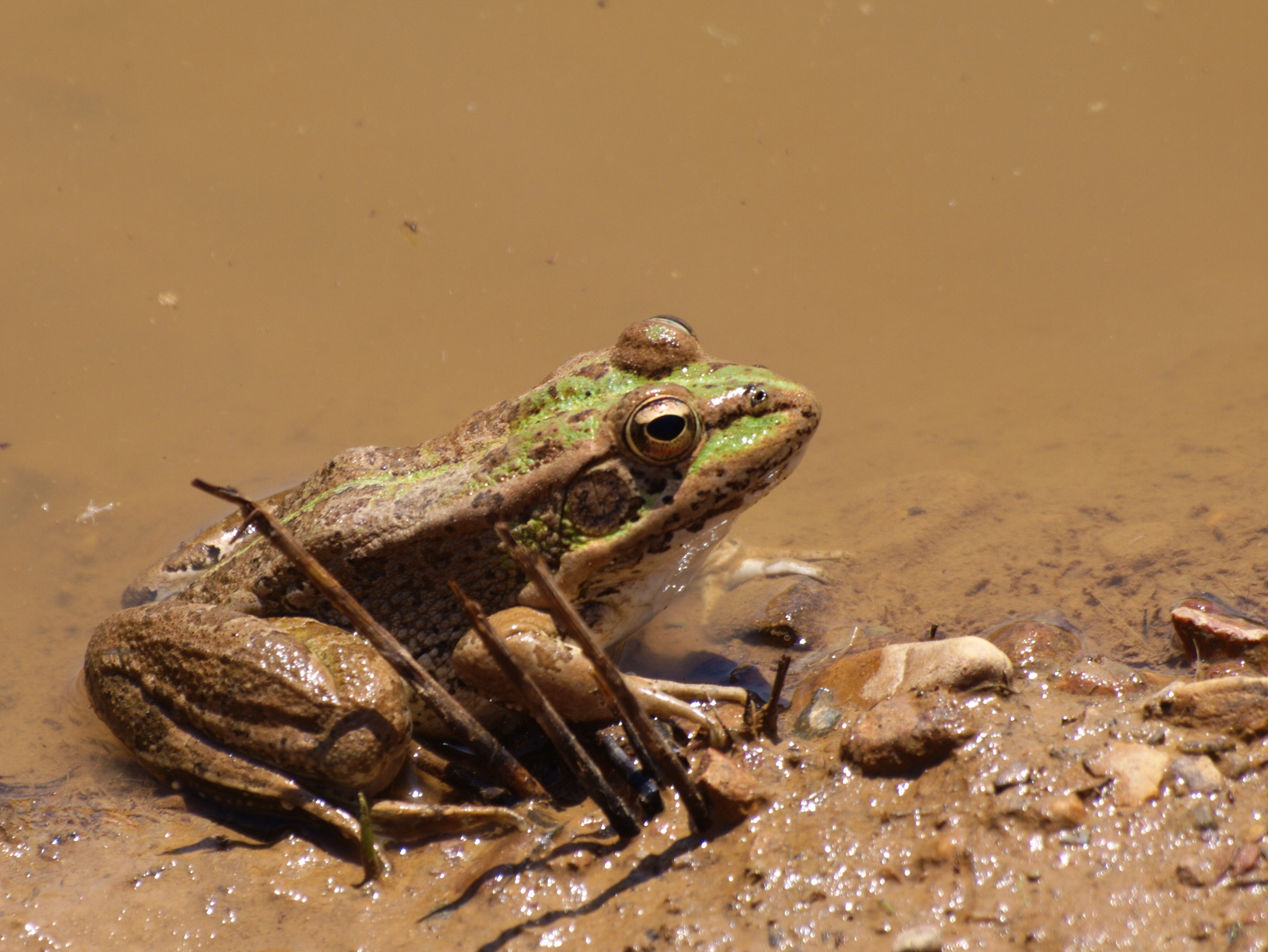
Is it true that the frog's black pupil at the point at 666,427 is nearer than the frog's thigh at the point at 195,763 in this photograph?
No

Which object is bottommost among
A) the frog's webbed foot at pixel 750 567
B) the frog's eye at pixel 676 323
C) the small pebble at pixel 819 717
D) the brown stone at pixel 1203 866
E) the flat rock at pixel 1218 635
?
the frog's webbed foot at pixel 750 567

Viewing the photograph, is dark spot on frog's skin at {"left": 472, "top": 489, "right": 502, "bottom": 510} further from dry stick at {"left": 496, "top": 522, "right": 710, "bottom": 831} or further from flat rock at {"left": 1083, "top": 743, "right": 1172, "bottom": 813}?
flat rock at {"left": 1083, "top": 743, "right": 1172, "bottom": 813}

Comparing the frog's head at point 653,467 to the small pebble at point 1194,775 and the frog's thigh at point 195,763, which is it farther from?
the small pebble at point 1194,775

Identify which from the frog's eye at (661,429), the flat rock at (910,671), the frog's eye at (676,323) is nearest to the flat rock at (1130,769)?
the flat rock at (910,671)

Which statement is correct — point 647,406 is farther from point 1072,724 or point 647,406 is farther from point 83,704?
point 83,704

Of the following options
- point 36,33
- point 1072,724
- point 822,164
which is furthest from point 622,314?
point 36,33

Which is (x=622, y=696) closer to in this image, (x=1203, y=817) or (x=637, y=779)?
(x=637, y=779)
